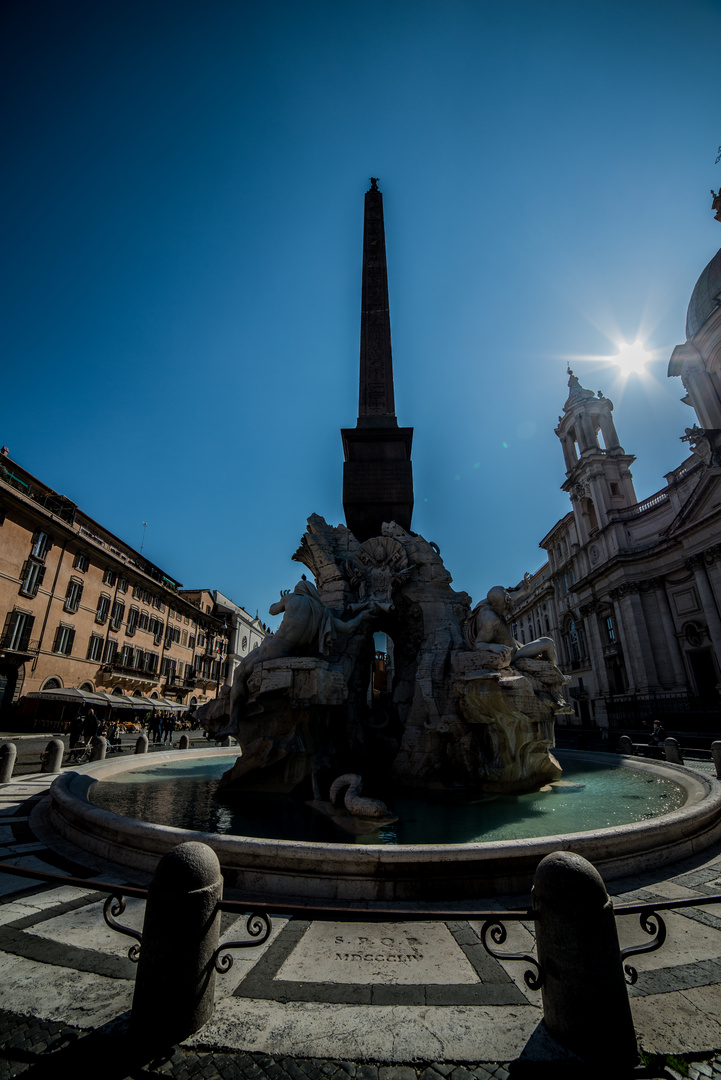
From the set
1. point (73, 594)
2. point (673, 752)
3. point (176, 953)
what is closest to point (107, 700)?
point (73, 594)

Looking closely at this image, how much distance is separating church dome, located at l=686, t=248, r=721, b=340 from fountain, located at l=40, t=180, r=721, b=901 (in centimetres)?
2735

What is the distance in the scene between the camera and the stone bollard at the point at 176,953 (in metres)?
1.83

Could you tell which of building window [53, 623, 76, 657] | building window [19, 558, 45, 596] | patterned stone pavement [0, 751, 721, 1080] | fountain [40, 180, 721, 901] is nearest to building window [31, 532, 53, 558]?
building window [19, 558, 45, 596]

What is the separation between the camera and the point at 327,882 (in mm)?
3246

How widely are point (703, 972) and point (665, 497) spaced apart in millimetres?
33619

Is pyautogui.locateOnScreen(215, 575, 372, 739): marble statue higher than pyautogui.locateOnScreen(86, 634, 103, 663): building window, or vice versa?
pyautogui.locateOnScreen(86, 634, 103, 663): building window

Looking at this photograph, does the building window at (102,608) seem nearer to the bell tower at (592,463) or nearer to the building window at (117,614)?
the building window at (117,614)

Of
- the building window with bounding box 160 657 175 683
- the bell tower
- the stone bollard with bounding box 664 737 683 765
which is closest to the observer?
the stone bollard with bounding box 664 737 683 765

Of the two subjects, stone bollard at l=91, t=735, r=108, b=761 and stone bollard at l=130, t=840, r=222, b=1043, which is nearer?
stone bollard at l=130, t=840, r=222, b=1043

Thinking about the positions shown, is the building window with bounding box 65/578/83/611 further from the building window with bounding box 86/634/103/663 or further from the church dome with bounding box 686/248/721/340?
the church dome with bounding box 686/248/721/340

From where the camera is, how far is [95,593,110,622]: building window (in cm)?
2552

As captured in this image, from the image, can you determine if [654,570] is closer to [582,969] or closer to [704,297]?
[704,297]

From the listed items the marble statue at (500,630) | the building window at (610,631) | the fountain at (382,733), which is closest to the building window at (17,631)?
the fountain at (382,733)

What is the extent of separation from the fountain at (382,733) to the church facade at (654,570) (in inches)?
768
